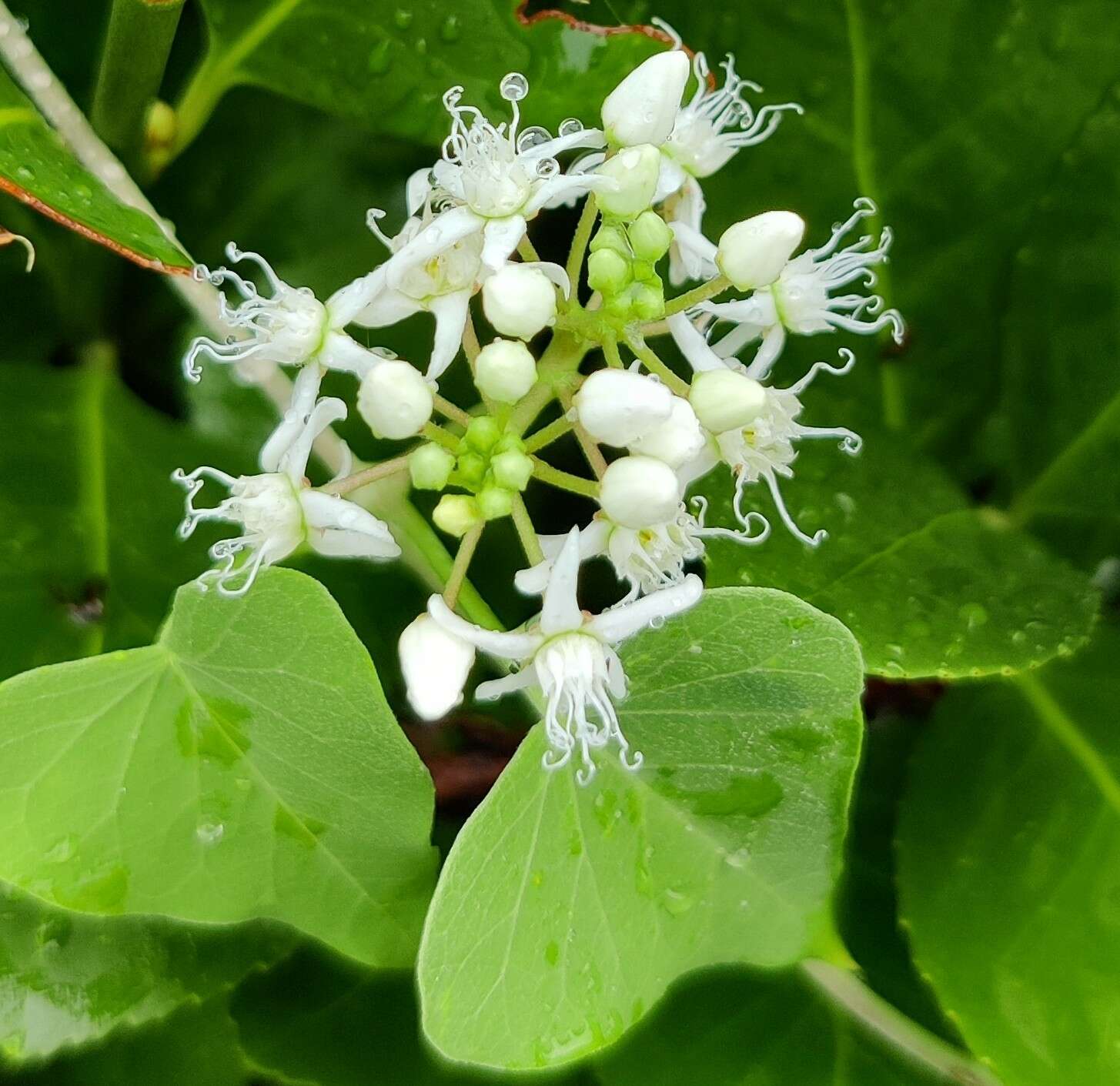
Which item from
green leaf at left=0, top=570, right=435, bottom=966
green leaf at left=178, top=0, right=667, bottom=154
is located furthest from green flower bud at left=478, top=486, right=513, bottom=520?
green leaf at left=178, top=0, right=667, bottom=154

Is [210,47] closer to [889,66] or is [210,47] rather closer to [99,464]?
[99,464]

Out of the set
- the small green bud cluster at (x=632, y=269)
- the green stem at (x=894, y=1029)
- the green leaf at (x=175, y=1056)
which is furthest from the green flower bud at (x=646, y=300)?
the green leaf at (x=175, y=1056)

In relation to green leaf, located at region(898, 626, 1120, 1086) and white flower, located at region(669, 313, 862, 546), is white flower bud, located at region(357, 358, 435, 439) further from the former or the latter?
green leaf, located at region(898, 626, 1120, 1086)

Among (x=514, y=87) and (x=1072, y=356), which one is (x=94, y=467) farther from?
(x=1072, y=356)

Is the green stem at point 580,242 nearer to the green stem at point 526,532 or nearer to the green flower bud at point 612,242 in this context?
the green flower bud at point 612,242

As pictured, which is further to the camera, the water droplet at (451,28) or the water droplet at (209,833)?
the water droplet at (451,28)

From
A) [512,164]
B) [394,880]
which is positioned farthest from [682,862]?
[512,164]
